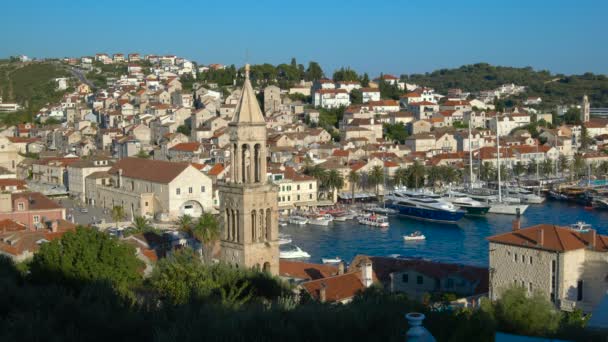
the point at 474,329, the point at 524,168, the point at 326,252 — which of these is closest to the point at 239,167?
the point at 474,329

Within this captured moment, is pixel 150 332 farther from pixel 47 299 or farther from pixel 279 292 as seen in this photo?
A: pixel 279 292

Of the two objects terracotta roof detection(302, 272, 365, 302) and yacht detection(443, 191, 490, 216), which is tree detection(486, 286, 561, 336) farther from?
yacht detection(443, 191, 490, 216)

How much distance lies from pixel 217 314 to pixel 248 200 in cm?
649

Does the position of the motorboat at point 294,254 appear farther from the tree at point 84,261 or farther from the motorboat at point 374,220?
the tree at point 84,261

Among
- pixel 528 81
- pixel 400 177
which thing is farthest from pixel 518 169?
pixel 528 81

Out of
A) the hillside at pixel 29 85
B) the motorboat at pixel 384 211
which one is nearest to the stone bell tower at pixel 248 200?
the motorboat at pixel 384 211

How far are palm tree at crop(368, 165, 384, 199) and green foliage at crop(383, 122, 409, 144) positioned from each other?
11.2 meters

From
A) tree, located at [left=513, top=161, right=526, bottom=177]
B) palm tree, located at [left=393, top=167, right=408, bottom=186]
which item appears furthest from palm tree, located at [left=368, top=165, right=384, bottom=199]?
tree, located at [left=513, top=161, right=526, bottom=177]

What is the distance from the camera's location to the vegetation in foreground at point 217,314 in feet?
19.9

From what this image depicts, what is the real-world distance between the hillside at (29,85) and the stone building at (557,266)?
49.5 metres

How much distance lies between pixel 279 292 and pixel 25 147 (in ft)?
136

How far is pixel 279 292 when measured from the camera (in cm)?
1074

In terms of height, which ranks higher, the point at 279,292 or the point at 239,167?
the point at 239,167

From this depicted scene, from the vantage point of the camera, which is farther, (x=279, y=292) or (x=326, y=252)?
(x=326, y=252)
